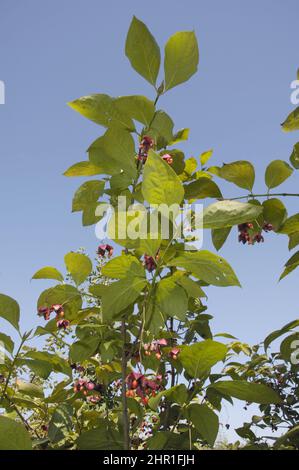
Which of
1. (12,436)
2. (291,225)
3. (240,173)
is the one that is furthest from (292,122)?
(12,436)

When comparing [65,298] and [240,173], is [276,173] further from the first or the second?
[65,298]

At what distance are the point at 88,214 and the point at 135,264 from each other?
2.10 feet

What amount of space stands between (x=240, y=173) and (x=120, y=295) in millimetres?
737

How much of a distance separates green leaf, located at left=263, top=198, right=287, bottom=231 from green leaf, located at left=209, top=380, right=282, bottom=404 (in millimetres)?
592

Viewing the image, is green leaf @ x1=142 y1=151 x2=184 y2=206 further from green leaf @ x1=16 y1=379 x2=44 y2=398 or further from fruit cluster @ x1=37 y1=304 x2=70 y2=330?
green leaf @ x1=16 y1=379 x2=44 y2=398

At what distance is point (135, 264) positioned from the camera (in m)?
1.13

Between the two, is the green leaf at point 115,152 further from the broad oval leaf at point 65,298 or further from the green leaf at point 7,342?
the green leaf at point 7,342

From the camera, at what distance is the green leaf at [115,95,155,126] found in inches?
60.6

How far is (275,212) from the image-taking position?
1.56m

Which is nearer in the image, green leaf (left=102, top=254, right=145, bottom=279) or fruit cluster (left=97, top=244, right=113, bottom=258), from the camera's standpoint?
green leaf (left=102, top=254, right=145, bottom=279)

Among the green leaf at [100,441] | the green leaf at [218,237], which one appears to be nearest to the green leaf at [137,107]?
the green leaf at [218,237]

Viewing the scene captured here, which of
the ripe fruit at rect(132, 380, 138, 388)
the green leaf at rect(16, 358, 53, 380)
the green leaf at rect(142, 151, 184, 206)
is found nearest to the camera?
the green leaf at rect(142, 151, 184, 206)

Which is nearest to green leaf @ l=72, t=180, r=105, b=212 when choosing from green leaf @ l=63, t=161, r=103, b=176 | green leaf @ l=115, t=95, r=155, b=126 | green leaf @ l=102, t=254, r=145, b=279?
green leaf @ l=63, t=161, r=103, b=176
